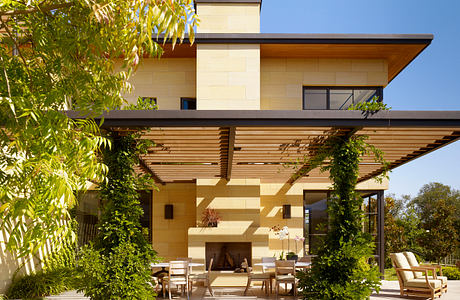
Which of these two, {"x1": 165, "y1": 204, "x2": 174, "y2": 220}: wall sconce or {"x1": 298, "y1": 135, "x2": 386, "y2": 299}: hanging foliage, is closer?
{"x1": 298, "y1": 135, "x2": 386, "y2": 299}: hanging foliage

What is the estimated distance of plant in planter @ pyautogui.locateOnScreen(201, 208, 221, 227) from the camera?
12.9 m

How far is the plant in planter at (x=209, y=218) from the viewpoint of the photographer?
12.9 metres

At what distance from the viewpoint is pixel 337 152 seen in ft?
23.1

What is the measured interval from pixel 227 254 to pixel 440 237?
11994 mm

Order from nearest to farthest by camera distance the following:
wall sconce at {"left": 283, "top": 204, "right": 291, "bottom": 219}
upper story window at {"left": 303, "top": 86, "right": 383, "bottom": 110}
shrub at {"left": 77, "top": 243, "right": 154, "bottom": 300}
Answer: shrub at {"left": 77, "top": 243, "right": 154, "bottom": 300}
upper story window at {"left": 303, "top": 86, "right": 383, "bottom": 110}
wall sconce at {"left": 283, "top": 204, "right": 291, "bottom": 219}

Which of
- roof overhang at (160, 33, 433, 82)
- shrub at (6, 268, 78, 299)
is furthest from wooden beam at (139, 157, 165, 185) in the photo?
roof overhang at (160, 33, 433, 82)

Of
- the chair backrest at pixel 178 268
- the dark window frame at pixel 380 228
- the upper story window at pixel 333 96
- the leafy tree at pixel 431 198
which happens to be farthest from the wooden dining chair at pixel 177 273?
the leafy tree at pixel 431 198

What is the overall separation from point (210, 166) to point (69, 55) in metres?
6.34

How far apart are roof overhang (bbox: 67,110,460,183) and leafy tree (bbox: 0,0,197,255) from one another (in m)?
1.39

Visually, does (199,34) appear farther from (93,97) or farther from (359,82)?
(93,97)

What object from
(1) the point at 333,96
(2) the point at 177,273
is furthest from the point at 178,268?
(1) the point at 333,96

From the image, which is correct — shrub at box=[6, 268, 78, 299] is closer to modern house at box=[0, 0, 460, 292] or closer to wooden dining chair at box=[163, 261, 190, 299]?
wooden dining chair at box=[163, 261, 190, 299]

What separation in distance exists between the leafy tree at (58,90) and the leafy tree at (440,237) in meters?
19.0

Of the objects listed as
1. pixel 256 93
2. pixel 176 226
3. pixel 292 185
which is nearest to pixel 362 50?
pixel 256 93
